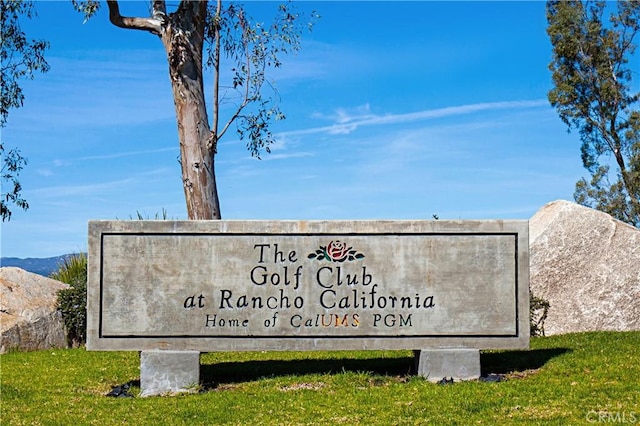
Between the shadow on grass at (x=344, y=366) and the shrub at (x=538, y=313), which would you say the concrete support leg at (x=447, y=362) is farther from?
the shrub at (x=538, y=313)

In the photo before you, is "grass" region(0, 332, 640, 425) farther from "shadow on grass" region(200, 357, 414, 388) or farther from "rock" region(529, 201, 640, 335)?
"rock" region(529, 201, 640, 335)

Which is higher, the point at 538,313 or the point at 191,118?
the point at 191,118

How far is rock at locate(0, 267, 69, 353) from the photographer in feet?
53.9

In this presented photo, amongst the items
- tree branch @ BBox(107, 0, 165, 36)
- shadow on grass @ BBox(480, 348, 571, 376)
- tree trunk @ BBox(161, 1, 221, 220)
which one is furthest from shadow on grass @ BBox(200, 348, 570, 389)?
tree branch @ BBox(107, 0, 165, 36)

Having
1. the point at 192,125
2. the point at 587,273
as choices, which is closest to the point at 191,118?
the point at 192,125

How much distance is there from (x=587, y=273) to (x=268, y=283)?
28.5 feet

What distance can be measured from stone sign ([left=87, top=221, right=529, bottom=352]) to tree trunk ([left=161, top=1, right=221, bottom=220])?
3.99 metres

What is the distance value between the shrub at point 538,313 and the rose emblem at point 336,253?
656 cm

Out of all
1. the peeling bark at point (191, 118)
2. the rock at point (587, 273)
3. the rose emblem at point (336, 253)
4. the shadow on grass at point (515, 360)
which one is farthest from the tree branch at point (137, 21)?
the rock at point (587, 273)

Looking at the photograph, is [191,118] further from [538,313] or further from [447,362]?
[538,313]

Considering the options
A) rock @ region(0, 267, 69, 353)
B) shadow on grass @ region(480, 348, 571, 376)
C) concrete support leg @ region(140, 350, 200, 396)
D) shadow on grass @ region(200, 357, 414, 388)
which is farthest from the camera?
rock @ region(0, 267, 69, 353)

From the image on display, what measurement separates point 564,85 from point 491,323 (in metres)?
26.2

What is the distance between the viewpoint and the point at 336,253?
38.3 feet

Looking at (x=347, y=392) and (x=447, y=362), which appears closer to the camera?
(x=347, y=392)
